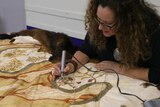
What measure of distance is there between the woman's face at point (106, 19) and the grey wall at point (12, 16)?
157cm

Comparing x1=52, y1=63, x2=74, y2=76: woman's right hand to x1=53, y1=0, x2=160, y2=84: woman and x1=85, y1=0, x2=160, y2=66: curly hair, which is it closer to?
x1=53, y1=0, x2=160, y2=84: woman

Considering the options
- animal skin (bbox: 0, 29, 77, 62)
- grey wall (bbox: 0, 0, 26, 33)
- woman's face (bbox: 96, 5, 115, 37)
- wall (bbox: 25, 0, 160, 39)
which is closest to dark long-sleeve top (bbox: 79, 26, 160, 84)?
woman's face (bbox: 96, 5, 115, 37)

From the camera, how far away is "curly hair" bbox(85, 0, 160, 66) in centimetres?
117

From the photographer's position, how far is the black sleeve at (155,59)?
48.3 inches

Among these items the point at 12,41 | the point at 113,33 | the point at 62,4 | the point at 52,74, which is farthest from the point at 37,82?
the point at 62,4

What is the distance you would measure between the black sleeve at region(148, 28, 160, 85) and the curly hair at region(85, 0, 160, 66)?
1.0 inches

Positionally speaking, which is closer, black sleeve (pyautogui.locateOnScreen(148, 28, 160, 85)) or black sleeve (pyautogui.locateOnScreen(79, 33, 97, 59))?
black sleeve (pyautogui.locateOnScreen(148, 28, 160, 85))

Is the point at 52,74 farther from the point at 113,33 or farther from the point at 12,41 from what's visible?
the point at 12,41

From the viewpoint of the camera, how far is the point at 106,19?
1175 millimetres

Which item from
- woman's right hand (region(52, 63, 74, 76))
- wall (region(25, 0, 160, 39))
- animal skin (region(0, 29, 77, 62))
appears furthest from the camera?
wall (region(25, 0, 160, 39))

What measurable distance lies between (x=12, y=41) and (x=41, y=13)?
43 centimetres

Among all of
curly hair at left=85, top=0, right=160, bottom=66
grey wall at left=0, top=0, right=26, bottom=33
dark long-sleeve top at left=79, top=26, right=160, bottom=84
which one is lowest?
grey wall at left=0, top=0, right=26, bottom=33

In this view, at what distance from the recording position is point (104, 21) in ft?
3.89

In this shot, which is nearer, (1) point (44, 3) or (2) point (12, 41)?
(2) point (12, 41)
